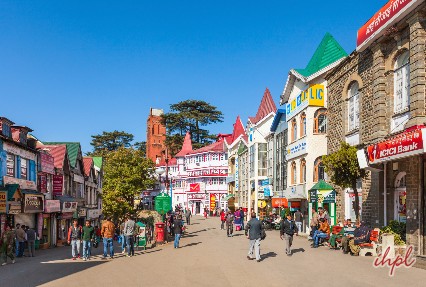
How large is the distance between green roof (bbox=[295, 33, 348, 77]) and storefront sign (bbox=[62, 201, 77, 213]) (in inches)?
790

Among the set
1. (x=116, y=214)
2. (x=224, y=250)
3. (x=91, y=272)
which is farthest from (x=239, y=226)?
(x=91, y=272)

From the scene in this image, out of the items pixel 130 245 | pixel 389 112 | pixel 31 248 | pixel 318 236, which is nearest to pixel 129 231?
pixel 130 245

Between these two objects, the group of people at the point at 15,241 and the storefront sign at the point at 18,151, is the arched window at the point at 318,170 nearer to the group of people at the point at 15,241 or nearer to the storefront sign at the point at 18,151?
the group of people at the point at 15,241

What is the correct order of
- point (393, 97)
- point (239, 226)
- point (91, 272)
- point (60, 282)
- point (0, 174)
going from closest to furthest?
1. point (60, 282)
2. point (91, 272)
3. point (393, 97)
4. point (0, 174)
5. point (239, 226)

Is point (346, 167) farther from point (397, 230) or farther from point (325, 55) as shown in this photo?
point (325, 55)

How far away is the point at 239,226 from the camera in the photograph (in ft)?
128

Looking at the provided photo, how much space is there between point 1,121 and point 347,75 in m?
18.5

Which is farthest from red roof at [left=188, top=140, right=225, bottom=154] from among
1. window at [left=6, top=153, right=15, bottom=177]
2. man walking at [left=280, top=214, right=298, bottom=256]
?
man walking at [left=280, top=214, right=298, bottom=256]

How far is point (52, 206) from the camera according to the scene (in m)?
35.6

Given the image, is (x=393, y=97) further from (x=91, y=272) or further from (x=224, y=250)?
(x=91, y=272)

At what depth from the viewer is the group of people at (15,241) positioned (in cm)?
2062

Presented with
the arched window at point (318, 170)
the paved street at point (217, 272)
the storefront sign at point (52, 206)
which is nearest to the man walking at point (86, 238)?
the paved street at point (217, 272)

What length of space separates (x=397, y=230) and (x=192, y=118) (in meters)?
72.3

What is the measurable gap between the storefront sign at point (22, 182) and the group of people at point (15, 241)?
152 inches
